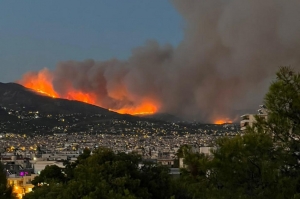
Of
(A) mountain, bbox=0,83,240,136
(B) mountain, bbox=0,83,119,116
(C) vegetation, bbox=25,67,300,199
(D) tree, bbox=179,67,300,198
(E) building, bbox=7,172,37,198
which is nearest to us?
(C) vegetation, bbox=25,67,300,199

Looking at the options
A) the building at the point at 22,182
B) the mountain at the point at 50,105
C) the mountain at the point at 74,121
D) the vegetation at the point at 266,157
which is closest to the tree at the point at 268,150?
the vegetation at the point at 266,157

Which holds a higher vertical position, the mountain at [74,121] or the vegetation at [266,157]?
the mountain at [74,121]

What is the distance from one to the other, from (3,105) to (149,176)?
174 m

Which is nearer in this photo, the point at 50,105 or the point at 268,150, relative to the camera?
the point at 268,150

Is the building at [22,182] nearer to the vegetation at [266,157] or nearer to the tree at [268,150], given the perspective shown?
the vegetation at [266,157]

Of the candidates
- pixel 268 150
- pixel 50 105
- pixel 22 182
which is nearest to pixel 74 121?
pixel 50 105

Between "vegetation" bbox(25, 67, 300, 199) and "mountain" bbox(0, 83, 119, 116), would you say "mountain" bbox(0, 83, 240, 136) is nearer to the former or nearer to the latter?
"mountain" bbox(0, 83, 119, 116)

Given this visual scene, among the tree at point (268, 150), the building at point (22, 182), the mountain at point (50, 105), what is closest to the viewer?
the tree at point (268, 150)

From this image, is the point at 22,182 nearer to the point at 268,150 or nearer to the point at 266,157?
the point at 268,150

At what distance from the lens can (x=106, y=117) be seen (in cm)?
17338

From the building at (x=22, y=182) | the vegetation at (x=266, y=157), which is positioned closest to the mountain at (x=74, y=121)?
the building at (x=22, y=182)

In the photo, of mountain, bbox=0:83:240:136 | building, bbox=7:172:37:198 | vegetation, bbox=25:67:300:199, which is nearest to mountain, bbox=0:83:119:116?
mountain, bbox=0:83:240:136

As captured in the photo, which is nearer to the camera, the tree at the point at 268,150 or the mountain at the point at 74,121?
the tree at the point at 268,150

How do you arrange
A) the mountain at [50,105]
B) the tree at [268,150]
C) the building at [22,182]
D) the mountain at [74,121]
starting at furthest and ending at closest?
the mountain at [50,105] → the mountain at [74,121] → the building at [22,182] → the tree at [268,150]
